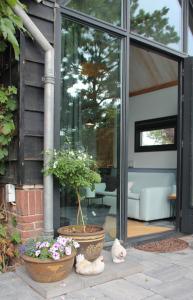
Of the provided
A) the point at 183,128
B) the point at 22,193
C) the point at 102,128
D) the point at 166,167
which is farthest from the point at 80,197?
the point at 166,167

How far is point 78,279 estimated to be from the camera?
2.40 metres

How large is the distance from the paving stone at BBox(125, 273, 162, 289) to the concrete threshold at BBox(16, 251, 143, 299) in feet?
0.16

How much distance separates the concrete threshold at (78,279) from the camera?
7.33 feet

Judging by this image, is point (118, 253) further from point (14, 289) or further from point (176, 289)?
point (14, 289)

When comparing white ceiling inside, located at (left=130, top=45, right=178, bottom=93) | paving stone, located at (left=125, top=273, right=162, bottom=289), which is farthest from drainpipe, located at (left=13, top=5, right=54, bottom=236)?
white ceiling inside, located at (left=130, top=45, right=178, bottom=93)

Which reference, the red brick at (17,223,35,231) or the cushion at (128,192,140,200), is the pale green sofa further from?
the red brick at (17,223,35,231)

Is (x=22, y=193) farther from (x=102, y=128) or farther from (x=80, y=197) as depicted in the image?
(x=102, y=128)

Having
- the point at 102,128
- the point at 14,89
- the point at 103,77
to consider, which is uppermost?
the point at 103,77

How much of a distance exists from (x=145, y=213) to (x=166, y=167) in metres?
1.29

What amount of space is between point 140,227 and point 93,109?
1871mm

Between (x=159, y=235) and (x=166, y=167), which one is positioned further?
(x=166, y=167)

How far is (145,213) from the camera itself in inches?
184

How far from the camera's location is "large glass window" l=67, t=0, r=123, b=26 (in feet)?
10.2

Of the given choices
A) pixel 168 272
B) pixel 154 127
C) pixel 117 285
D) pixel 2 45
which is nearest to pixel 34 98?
pixel 2 45
